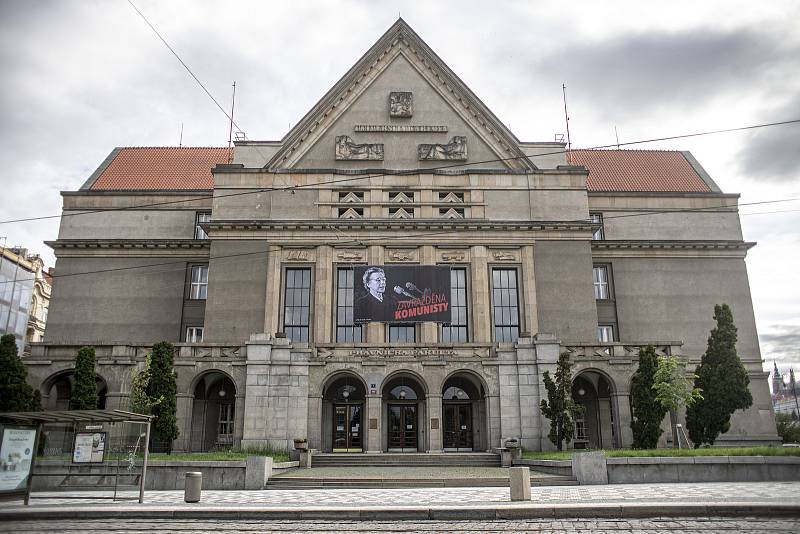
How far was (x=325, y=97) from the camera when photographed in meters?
47.1

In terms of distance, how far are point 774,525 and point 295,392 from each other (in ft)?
84.2

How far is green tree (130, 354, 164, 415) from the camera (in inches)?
1248

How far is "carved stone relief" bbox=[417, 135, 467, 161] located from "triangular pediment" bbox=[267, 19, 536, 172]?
0.07 m

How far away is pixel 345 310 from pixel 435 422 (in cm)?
1091

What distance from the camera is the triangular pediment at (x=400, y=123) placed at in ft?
153

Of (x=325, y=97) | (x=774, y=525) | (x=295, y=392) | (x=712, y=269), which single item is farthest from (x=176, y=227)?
(x=774, y=525)

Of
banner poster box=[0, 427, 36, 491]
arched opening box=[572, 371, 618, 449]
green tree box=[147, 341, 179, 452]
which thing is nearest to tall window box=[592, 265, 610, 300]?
arched opening box=[572, 371, 618, 449]

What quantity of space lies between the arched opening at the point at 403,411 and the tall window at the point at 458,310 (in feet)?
16.7

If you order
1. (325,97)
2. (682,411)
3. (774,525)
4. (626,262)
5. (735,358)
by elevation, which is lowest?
(774,525)

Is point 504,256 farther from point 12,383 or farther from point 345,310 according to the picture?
point 12,383

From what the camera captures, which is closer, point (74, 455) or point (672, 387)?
point (74, 455)

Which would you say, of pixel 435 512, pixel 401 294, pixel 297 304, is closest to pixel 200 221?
pixel 297 304

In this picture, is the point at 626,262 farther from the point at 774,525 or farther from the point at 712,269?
the point at 774,525

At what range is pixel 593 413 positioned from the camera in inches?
1593
